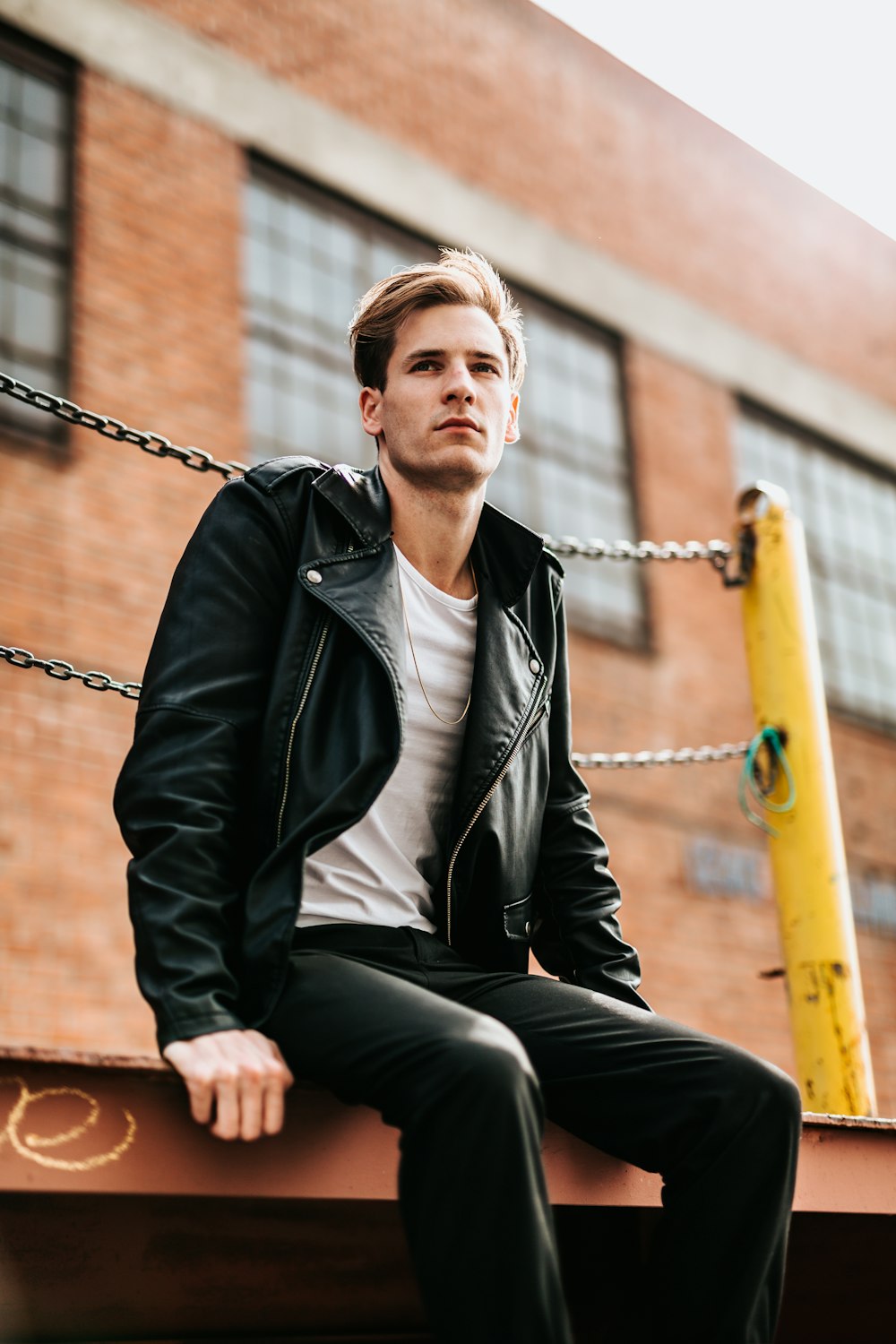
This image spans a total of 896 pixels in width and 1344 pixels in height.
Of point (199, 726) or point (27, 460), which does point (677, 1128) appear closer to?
point (199, 726)

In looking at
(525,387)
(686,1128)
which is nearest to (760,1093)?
(686,1128)


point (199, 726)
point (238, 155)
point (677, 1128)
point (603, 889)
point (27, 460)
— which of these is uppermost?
point (238, 155)

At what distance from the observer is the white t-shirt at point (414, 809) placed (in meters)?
2.31

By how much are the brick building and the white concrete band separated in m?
0.02

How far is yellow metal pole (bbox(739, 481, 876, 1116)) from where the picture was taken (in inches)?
135

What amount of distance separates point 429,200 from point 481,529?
7.77m

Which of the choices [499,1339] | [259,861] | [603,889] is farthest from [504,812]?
[499,1339]

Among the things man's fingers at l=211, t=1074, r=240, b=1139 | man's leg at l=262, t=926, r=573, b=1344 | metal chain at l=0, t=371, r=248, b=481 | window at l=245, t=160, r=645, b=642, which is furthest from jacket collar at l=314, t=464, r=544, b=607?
window at l=245, t=160, r=645, b=642

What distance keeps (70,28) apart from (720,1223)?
795cm

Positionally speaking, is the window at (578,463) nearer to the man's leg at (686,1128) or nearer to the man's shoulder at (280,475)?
the man's shoulder at (280,475)

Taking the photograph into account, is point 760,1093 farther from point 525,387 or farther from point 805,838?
point 525,387

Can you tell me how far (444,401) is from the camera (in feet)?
8.76

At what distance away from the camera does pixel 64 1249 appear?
7.54 ft

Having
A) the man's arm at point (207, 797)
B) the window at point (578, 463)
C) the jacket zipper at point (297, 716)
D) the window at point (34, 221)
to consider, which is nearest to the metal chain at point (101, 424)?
the man's arm at point (207, 797)
